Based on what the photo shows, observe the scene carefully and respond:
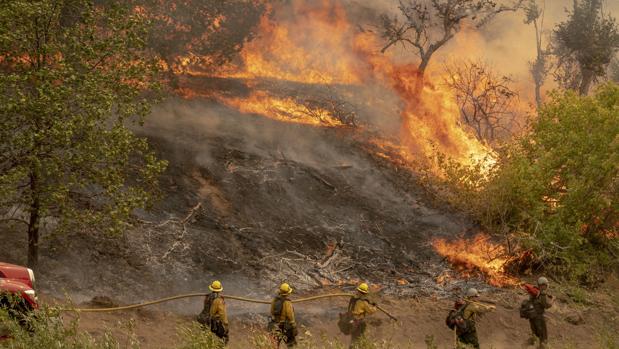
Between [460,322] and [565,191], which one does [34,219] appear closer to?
[460,322]

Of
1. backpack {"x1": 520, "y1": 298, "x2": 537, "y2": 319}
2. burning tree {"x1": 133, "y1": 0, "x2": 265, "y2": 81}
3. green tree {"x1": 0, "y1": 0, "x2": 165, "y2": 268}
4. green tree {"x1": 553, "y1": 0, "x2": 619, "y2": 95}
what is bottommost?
A: backpack {"x1": 520, "y1": 298, "x2": 537, "y2": 319}

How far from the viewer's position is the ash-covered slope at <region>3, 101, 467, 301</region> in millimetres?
14906

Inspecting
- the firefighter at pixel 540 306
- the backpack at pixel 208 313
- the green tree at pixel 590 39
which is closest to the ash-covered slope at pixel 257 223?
the backpack at pixel 208 313

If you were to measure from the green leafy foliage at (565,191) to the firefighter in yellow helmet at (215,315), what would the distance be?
35.7ft

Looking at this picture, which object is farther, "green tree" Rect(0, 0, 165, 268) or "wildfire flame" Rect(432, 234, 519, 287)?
"wildfire flame" Rect(432, 234, 519, 287)

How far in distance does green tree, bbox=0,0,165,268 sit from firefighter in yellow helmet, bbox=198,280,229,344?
272 centimetres

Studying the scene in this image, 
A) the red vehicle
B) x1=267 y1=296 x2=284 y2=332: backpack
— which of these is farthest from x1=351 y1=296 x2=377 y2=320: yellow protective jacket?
the red vehicle

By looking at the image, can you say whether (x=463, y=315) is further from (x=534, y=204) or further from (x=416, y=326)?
(x=534, y=204)

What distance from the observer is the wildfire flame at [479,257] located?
1825 cm

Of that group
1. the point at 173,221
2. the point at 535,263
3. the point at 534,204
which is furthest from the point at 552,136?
the point at 173,221

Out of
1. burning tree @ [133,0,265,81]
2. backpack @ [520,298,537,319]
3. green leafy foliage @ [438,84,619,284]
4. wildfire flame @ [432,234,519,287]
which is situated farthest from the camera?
burning tree @ [133,0,265,81]

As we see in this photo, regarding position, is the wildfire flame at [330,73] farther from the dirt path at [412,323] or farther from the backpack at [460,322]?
the backpack at [460,322]

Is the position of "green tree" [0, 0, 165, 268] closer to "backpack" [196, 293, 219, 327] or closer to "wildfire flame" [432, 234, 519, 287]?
"backpack" [196, 293, 219, 327]

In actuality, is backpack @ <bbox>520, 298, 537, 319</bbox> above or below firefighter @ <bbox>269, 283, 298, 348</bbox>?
above
